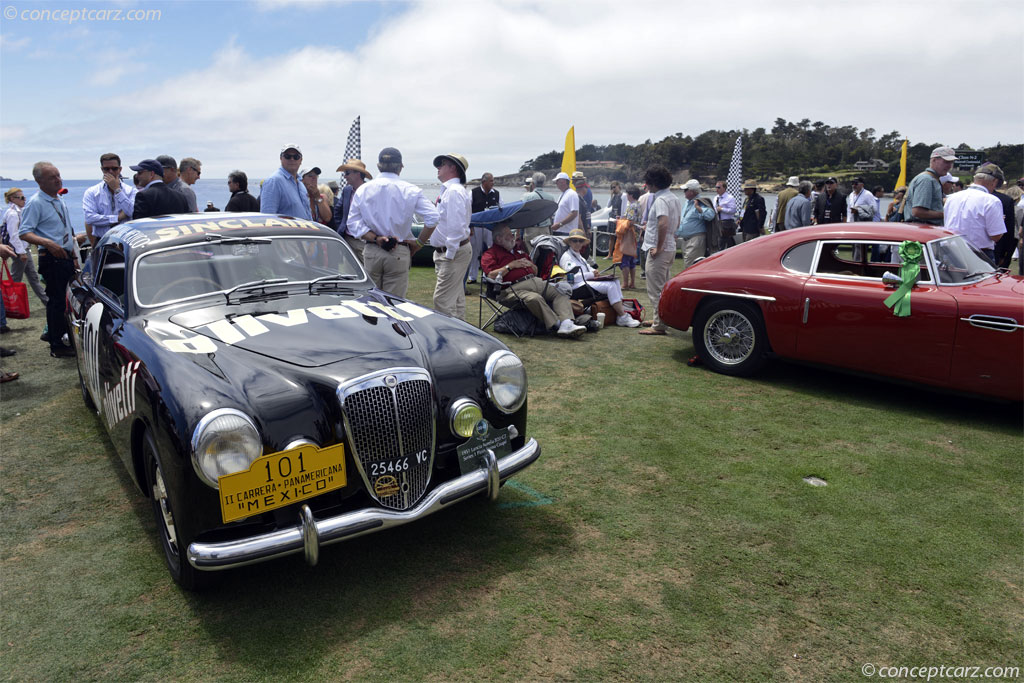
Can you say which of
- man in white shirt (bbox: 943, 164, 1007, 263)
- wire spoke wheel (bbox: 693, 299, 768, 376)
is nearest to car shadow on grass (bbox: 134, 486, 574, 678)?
wire spoke wheel (bbox: 693, 299, 768, 376)

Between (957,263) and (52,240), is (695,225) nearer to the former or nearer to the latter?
(957,263)

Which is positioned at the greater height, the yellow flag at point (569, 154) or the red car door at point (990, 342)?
the yellow flag at point (569, 154)

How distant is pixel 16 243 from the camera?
8383mm

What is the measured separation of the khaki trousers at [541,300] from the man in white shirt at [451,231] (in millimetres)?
983

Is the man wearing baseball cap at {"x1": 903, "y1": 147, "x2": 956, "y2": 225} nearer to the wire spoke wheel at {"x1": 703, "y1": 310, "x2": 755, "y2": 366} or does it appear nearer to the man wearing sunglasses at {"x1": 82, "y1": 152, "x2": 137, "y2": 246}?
the wire spoke wheel at {"x1": 703, "y1": 310, "x2": 755, "y2": 366}

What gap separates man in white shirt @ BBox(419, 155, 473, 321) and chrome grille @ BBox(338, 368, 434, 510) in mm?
3639

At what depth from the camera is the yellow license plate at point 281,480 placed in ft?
8.66

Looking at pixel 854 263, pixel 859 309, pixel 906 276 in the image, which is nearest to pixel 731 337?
pixel 859 309

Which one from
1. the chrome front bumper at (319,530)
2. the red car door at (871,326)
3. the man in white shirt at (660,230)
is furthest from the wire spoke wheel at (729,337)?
the chrome front bumper at (319,530)

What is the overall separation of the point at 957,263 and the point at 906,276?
52 centimetres

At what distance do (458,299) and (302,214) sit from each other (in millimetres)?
2029

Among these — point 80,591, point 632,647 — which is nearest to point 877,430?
point 632,647

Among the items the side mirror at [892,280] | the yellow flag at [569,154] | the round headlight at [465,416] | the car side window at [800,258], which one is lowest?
the round headlight at [465,416]

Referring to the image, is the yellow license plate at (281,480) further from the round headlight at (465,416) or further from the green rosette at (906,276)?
the green rosette at (906,276)
